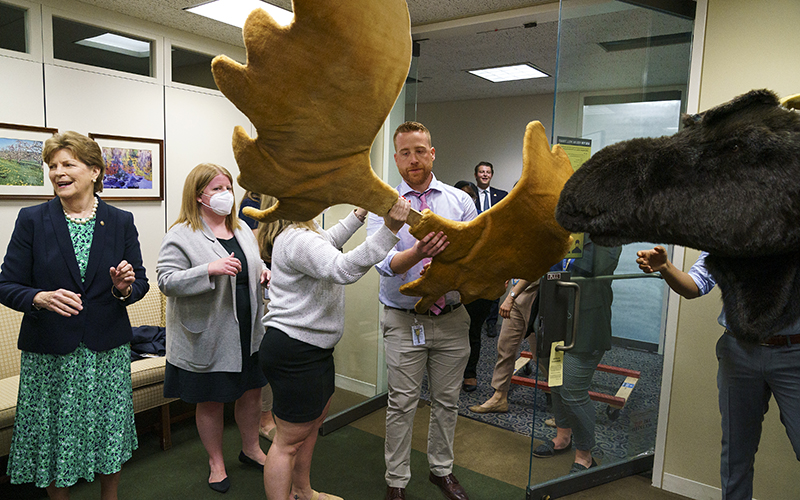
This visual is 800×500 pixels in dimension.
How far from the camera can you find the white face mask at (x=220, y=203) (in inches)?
95.0

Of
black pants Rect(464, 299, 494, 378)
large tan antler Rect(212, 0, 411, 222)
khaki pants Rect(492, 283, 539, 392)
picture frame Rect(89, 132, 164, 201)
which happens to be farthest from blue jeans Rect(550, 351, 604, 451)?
picture frame Rect(89, 132, 164, 201)

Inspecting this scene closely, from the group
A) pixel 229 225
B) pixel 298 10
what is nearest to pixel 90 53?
pixel 229 225

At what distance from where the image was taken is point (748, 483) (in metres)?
1.88

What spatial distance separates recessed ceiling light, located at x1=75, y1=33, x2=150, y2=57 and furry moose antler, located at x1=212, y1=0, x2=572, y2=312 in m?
3.74

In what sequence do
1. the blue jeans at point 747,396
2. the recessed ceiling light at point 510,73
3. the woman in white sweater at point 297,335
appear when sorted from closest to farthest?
the blue jeans at point 747,396, the woman in white sweater at point 297,335, the recessed ceiling light at point 510,73

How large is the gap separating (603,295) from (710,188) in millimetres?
1858

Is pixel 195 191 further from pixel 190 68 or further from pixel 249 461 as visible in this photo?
pixel 190 68

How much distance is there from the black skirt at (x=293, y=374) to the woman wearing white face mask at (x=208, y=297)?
0.52 m

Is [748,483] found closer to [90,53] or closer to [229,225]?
[229,225]

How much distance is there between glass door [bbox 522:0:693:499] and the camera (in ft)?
7.71

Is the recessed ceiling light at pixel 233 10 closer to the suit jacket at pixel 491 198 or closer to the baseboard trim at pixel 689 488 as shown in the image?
the suit jacket at pixel 491 198

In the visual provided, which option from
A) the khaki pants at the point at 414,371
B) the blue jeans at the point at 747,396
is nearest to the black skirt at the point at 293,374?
the khaki pants at the point at 414,371

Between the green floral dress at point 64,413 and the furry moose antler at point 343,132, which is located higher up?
the furry moose antler at point 343,132

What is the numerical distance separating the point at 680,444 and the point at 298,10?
297cm
